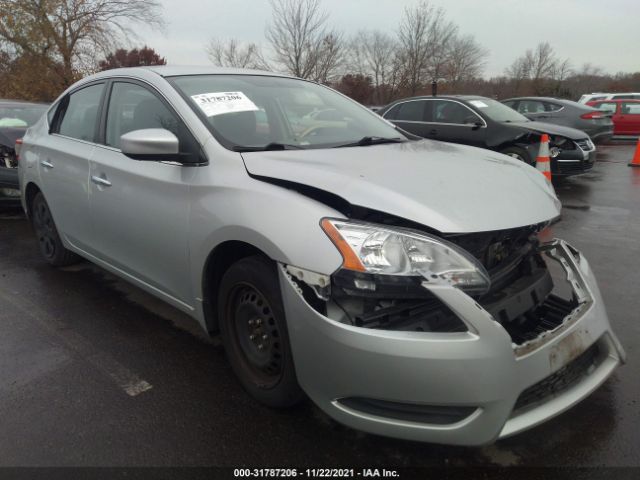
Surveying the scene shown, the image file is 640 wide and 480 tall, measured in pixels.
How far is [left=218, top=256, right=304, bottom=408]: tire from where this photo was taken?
2.09 m

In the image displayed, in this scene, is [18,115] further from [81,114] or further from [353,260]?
[353,260]

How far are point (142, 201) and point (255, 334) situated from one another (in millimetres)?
1101

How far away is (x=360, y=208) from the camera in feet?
6.39

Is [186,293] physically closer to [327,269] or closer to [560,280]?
[327,269]

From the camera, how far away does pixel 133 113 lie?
3.11 m

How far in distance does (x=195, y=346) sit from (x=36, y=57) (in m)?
24.9

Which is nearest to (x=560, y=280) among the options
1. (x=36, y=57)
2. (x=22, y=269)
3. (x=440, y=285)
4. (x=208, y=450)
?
(x=440, y=285)

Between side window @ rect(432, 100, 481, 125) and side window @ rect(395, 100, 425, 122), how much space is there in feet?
0.87

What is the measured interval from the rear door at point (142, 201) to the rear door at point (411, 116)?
A: 6.65 metres

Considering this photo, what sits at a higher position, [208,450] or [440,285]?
[440,285]

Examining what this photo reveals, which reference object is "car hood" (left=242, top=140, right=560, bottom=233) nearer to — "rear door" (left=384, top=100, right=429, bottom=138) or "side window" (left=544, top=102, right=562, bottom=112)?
"rear door" (left=384, top=100, right=429, bottom=138)

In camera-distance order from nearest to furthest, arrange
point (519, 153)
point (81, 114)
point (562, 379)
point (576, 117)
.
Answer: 1. point (562, 379)
2. point (81, 114)
3. point (519, 153)
4. point (576, 117)

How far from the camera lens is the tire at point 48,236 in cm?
422

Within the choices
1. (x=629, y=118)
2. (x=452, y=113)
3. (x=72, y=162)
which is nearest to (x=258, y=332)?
(x=72, y=162)
